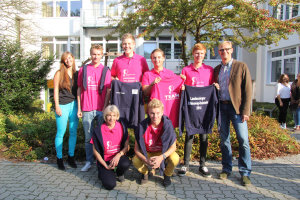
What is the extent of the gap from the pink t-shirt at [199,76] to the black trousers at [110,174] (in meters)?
1.81

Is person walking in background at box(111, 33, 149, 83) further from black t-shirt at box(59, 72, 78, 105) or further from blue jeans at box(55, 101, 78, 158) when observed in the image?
blue jeans at box(55, 101, 78, 158)

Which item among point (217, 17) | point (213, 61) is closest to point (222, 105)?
point (217, 17)

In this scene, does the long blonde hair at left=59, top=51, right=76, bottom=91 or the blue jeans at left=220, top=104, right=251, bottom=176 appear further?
the long blonde hair at left=59, top=51, right=76, bottom=91

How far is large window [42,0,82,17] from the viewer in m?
20.0

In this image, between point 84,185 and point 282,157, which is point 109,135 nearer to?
point 84,185

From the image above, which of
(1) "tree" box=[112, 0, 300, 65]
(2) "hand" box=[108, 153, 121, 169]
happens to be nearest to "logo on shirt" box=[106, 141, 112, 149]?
(2) "hand" box=[108, 153, 121, 169]

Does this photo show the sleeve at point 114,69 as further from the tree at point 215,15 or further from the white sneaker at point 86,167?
the tree at point 215,15

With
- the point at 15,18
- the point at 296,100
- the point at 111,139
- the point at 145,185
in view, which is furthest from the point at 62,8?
the point at 145,185

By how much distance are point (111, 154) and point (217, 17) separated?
18.4ft

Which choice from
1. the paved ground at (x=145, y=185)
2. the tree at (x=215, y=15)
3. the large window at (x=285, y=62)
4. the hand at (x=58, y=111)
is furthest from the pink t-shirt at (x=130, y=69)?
the large window at (x=285, y=62)

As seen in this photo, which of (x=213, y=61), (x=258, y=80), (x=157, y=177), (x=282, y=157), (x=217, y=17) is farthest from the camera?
(x=213, y=61)

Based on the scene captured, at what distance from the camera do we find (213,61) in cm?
1941

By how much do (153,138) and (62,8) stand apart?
19662mm

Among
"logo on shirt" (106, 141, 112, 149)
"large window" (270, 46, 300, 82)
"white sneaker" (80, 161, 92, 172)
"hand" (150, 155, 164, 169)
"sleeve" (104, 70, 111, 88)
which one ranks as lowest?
"white sneaker" (80, 161, 92, 172)
